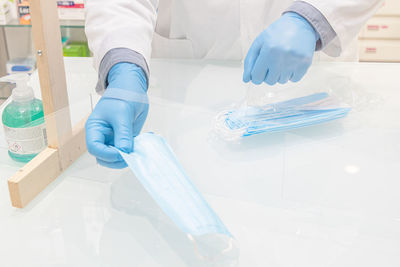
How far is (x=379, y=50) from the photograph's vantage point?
1.08 meters

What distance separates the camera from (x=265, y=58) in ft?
2.40

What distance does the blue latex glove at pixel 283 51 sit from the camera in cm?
72

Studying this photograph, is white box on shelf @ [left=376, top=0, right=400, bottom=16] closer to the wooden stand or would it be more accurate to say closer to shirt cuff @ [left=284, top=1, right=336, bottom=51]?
shirt cuff @ [left=284, top=1, right=336, bottom=51]

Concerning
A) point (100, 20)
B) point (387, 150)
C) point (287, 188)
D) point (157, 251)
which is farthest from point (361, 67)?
point (157, 251)

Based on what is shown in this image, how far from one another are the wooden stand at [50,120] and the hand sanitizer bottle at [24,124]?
26 mm

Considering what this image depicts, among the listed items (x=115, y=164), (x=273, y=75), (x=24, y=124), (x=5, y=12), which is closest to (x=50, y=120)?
(x=24, y=124)

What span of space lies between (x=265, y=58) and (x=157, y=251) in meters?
0.41

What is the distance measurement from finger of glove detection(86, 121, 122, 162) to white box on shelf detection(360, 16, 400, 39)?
80 centimetres

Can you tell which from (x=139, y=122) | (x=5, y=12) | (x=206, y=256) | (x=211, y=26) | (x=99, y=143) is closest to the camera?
(x=206, y=256)

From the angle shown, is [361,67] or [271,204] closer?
[271,204]

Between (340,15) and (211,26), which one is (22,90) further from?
(340,15)

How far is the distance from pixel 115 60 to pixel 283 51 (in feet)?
1.04

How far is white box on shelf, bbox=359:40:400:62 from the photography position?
1035mm

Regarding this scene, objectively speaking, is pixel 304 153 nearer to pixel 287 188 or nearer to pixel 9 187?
pixel 287 188
